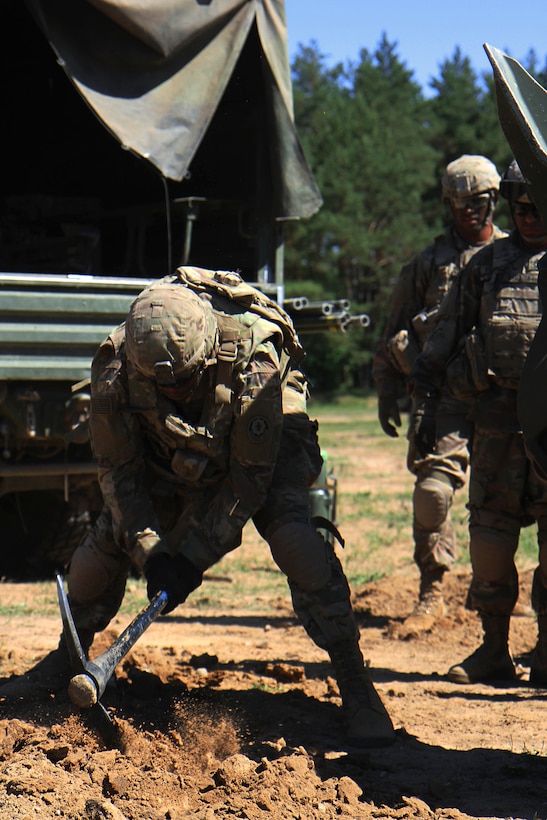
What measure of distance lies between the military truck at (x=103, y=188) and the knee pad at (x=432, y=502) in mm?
700

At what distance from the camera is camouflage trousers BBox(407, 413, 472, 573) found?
6172 mm

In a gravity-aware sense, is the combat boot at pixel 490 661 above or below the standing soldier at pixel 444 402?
below

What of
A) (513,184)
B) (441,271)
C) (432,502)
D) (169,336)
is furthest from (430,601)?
(169,336)

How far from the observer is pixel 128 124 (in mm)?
6422

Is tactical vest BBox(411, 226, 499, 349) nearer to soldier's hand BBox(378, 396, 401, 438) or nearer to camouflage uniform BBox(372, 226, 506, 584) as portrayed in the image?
camouflage uniform BBox(372, 226, 506, 584)

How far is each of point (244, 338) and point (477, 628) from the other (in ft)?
8.72

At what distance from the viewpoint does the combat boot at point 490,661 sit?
5078 mm

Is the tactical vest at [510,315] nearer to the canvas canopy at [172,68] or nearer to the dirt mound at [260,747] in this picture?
the dirt mound at [260,747]

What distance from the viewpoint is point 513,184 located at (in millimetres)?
4809

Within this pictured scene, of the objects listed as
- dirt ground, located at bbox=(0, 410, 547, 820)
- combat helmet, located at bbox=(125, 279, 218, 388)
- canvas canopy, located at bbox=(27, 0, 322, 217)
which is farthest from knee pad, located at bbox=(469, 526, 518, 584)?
canvas canopy, located at bbox=(27, 0, 322, 217)

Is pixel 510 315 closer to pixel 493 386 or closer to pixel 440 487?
pixel 493 386

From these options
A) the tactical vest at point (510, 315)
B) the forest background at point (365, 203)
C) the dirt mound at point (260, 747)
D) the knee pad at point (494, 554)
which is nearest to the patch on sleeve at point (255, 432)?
the dirt mound at point (260, 747)

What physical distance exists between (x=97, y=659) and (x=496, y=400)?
222cm

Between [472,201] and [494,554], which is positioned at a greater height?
[472,201]
